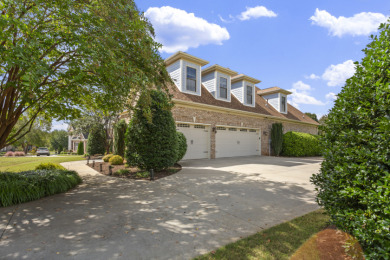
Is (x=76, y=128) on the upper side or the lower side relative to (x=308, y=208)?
upper

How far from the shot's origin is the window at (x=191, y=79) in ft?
41.8

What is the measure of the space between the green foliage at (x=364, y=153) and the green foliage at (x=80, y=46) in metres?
4.41

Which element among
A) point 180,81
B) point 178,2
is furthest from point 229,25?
point 180,81

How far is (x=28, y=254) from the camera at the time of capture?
2.57 metres

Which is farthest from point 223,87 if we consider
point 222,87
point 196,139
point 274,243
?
point 274,243

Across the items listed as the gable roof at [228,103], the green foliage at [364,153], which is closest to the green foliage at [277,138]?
the gable roof at [228,103]

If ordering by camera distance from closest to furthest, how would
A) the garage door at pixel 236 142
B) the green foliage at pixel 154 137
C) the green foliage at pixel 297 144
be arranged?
the green foliage at pixel 154 137 → the garage door at pixel 236 142 → the green foliage at pixel 297 144

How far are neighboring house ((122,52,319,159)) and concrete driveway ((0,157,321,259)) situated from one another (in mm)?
6125

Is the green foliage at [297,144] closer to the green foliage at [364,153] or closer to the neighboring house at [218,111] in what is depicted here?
the neighboring house at [218,111]

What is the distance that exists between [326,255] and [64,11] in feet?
22.3

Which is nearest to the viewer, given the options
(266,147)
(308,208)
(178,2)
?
(308,208)

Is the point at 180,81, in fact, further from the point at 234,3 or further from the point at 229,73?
the point at 234,3

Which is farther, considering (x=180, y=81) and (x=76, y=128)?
(x=76, y=128)

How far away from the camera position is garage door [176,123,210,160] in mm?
11922
